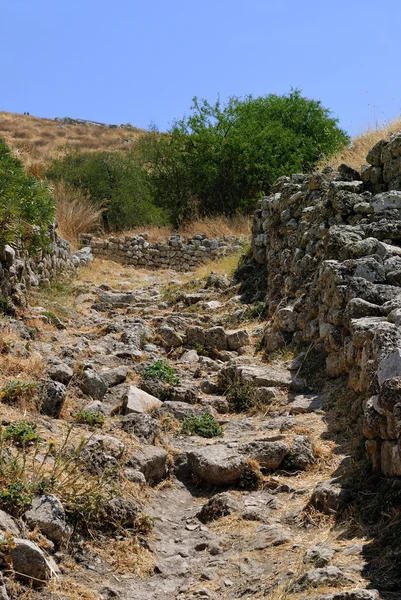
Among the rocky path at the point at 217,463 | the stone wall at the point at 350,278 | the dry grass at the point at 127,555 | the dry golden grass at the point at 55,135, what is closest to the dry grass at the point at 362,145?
the stone wall at the point at 350,278

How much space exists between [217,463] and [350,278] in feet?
7.99

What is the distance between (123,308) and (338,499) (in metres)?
7.70

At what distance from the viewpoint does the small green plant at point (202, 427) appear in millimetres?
6238

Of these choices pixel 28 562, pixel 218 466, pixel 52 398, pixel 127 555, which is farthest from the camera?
pixel 52 398

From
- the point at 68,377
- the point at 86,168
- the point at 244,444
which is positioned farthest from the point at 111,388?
the point at 86,168

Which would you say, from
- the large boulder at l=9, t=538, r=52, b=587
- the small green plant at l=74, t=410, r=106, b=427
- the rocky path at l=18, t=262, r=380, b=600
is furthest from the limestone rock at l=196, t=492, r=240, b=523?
the large boulder at l=9, t=538, r=52, b=587

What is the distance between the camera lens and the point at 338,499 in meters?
4.53

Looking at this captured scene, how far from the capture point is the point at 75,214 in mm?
18781

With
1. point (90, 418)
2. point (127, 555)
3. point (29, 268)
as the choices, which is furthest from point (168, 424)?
point (29, 268)

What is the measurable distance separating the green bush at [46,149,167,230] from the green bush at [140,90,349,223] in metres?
0.45

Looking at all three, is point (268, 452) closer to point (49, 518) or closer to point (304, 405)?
point (304, 405)

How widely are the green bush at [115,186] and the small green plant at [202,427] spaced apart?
13735 mm

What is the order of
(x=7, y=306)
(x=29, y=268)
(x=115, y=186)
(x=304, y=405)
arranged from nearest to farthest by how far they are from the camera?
1. (x=304, y=405)
2. (x=7, y=306)
3. (x=29, y=268)
4. (x=115, y=186)

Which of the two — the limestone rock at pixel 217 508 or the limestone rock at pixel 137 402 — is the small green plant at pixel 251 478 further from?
the limestone rock at pixel 137 402
